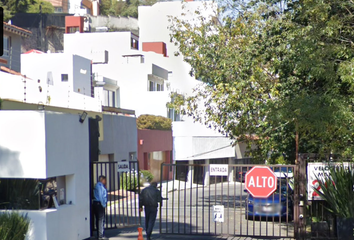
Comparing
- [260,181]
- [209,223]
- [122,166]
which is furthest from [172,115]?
[260,181]

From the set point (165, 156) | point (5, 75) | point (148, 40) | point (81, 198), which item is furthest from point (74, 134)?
point (148, 40)

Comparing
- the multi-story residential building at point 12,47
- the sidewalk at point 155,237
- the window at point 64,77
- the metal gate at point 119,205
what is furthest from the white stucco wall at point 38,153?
the window at point 64,77

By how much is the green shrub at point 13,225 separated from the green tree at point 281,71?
20.7ft

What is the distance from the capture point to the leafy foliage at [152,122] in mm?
42438

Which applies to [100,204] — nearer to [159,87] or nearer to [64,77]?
[64,77]

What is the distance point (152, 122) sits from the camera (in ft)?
140

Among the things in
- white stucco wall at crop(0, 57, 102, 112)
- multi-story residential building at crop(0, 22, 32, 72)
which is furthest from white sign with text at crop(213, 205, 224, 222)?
multi-story residential building at crop(0, 22, 32, 72)

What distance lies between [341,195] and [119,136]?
22.9m

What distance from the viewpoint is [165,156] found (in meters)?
44.9

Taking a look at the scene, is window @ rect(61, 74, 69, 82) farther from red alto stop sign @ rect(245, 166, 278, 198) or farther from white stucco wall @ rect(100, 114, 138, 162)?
red alto stop sign @ rect(245, 166, 278, 198)

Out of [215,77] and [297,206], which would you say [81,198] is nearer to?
[297,206]

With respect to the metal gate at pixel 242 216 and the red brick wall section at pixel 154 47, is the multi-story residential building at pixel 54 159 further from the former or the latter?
the red brick wall section at pixel 154 47

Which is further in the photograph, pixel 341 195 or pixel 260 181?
pixel 260 181

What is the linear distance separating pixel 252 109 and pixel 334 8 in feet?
19.7
